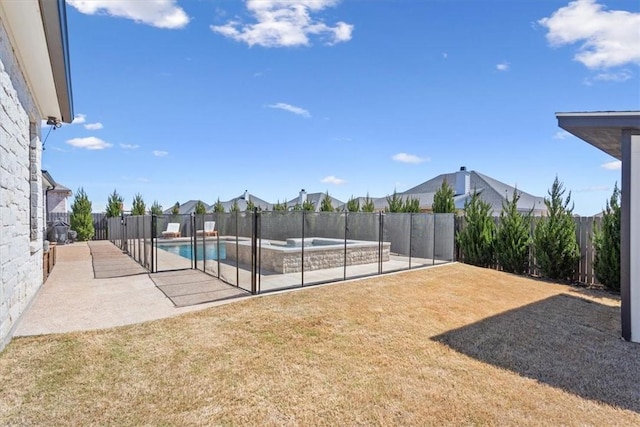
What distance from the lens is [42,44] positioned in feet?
14.4

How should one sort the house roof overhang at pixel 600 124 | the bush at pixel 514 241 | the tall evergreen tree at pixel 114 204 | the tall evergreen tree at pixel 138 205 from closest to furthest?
1. the house roof overhang at pixel 600 124
2. the bush at pixel 514 241
3. the tall evergreen tree at pixel 114 204
4. the tall evergreen tree at pixel 138 205

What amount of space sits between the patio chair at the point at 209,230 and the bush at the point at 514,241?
318 inches

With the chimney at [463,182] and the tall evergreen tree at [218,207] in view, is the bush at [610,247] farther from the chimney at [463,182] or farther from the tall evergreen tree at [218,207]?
the tall evergreen tree at [218,207]


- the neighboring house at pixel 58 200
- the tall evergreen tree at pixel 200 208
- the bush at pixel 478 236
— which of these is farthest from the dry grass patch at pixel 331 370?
the neighboring house at pixel 58 200

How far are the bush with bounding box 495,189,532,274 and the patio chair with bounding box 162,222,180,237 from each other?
407 inches

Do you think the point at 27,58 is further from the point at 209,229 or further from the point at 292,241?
the point at 292,241

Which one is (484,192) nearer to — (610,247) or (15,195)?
(610,247)

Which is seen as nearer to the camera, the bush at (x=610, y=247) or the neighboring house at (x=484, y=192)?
the bush at (x=610, y=247)

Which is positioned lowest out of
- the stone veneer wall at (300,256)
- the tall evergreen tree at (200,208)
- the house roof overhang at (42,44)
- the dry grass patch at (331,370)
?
the dry grass patch at (331,370)

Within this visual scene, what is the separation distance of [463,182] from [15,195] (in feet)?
64.4

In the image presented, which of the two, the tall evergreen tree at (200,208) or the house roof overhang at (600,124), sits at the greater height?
the house roof overhang at (600,124)

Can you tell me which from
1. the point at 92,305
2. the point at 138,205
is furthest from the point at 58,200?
the point at 92,305

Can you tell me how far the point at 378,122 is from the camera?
1458cm

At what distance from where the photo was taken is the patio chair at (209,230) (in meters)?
9.03
